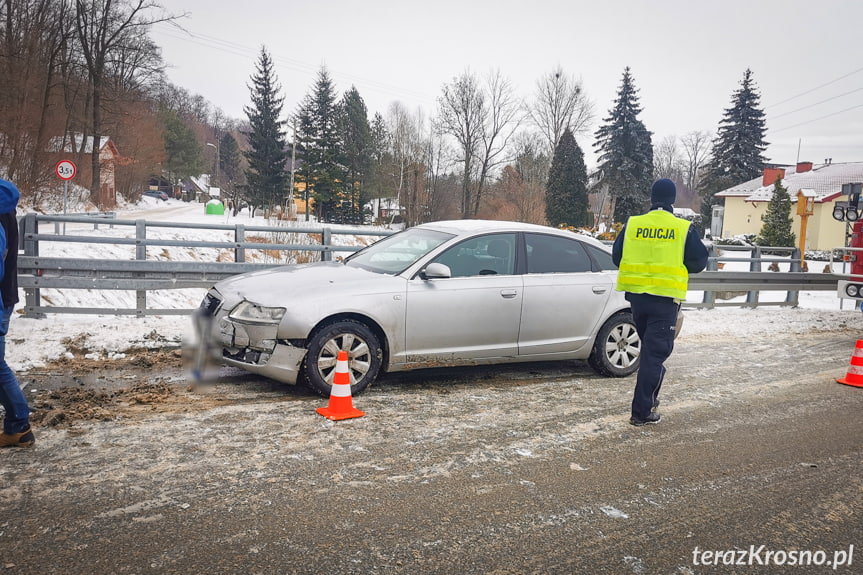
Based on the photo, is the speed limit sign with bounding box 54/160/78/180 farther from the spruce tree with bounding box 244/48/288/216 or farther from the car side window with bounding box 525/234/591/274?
the spruce tree with bounding box 244/48/288/216

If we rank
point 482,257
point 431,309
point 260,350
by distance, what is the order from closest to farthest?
point 260,350 < point 431,309 < point 482,257

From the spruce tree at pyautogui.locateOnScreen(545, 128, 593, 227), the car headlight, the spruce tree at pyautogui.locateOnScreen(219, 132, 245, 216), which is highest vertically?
the spruce tree at pyautogui.locateOnScreen(219, 132, 245, 216)

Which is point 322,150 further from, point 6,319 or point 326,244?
point 6,319

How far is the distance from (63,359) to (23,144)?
2924 centimetres

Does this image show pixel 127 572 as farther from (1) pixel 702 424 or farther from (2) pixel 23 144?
(2) pixel 23 144

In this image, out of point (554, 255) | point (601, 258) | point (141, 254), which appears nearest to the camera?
point (554, 255)

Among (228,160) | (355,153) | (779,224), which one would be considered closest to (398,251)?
(779,224)

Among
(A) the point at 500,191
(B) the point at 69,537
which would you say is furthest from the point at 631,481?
(A) the point at 500,191

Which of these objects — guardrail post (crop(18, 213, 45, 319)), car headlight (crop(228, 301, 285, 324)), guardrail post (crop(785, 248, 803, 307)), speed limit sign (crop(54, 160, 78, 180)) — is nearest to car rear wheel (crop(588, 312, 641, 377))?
car headlight (crop(228, 301, 285, 324))

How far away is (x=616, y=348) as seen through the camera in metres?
7.11

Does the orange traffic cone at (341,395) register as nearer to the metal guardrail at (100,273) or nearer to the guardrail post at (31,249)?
the metal guardrail at (100,273)

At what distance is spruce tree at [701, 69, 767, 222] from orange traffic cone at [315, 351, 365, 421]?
2290 inches

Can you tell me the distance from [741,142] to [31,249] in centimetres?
5895

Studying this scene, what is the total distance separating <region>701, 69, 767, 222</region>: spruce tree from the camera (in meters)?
55.1
